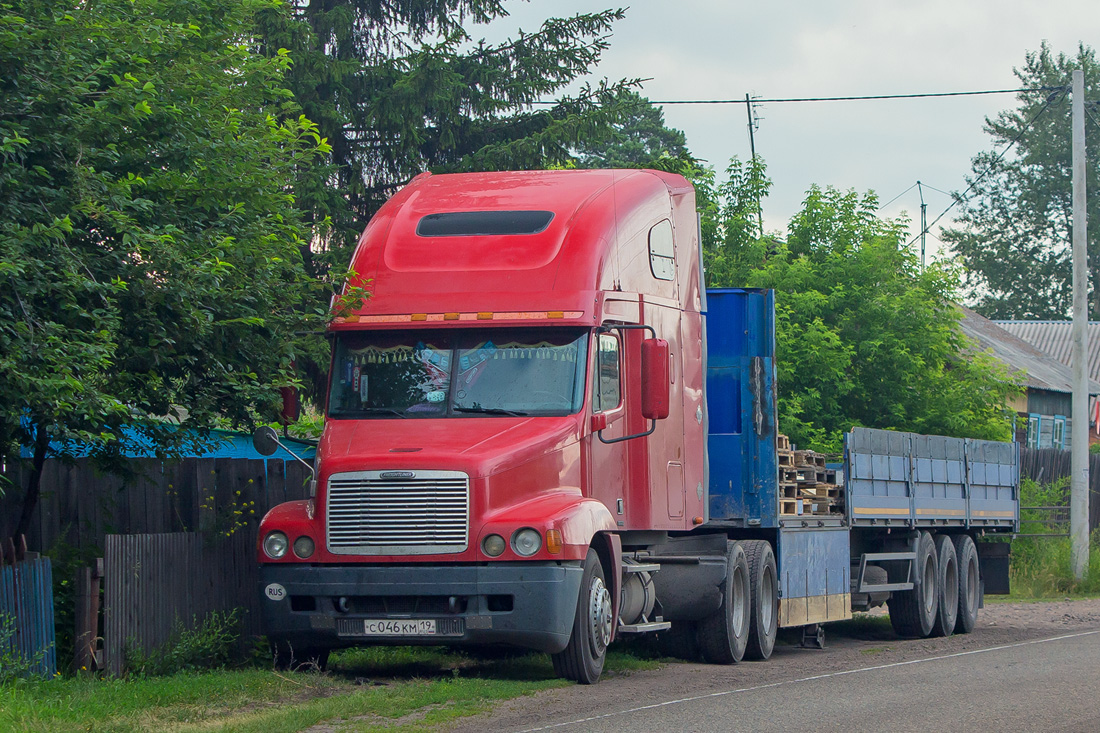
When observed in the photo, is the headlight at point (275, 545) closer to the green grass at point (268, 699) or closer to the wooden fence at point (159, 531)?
the green grass at point (268, 699)

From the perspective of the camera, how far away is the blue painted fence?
10.4 m

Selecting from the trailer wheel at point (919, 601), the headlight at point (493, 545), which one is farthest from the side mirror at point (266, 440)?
the trailer wheel at point (919, 601)

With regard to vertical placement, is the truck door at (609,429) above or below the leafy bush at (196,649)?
above

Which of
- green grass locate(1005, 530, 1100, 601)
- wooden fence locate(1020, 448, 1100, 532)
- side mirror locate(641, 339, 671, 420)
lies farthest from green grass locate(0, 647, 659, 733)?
wooden fence locate(1020, 448, 1100, 532)

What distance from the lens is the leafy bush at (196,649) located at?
11498 millimetres

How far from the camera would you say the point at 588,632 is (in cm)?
1145

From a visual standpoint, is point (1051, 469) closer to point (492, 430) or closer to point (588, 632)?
point (588, 632)

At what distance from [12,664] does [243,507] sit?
3.67 meters

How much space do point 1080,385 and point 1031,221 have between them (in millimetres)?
49328

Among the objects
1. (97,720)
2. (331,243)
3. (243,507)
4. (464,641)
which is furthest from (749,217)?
(97,720)

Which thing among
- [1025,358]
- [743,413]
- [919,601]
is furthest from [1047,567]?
[1025,358]

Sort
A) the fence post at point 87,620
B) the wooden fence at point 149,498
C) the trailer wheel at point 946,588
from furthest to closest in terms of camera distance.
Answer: the trailer wheel at point 946,588
the wooden fence at point 149,498
the fence post at point 87,620

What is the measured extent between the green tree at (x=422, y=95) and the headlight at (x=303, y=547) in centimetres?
872

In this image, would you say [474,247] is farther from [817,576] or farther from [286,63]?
[817,576]
